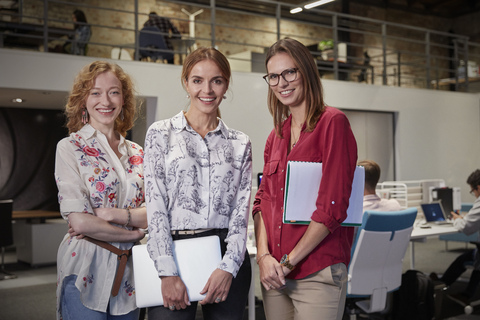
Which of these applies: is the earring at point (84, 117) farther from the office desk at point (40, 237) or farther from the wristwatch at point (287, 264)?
the office desk at point (40, 237)

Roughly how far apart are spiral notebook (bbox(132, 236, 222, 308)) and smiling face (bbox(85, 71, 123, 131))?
0.55 m

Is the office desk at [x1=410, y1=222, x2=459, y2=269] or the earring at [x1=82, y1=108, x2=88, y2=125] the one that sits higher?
the earring at [x1=82, y1=108, x2=88, y2=125]

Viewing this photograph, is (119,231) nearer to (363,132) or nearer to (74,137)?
(74,137)

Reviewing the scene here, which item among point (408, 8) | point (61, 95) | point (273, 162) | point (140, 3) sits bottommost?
point (273, 162)

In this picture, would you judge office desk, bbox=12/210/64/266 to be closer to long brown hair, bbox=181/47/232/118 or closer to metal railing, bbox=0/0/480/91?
metal railing, bbox=0/0/480/91

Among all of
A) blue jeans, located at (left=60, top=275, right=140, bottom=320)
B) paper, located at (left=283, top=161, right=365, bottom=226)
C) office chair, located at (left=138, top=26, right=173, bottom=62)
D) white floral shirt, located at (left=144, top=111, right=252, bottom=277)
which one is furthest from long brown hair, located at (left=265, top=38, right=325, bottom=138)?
office chair, located at (left=138, top=26, right=173, bottom=62)

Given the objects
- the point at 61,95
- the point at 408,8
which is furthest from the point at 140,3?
the point at 408,8

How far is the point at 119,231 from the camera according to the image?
171 cm

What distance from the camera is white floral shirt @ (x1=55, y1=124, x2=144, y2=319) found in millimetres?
1681

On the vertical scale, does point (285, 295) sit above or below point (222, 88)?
below

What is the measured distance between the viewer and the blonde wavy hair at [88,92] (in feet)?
5.95

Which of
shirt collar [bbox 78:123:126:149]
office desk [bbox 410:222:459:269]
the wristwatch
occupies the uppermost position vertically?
shirt collar [bbox 78:123:126:149]

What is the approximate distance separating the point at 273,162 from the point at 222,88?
28 centimetres

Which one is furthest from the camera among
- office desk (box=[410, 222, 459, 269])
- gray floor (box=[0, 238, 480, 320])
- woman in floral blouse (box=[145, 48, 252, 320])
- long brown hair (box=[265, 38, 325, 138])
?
gray floor (box=[0, 238, 480, 320])
